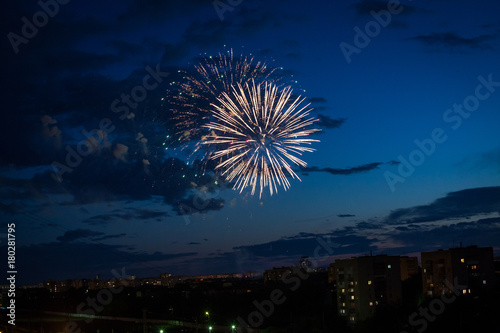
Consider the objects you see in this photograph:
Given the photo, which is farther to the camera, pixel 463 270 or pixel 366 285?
pixel 366 285

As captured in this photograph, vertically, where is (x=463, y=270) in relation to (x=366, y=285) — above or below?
above

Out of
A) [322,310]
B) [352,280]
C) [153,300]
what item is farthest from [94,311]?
[352,280]

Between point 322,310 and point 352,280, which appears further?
point 322,310

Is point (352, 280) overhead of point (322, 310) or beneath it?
overhead

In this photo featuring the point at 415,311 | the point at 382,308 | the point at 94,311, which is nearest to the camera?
the point at 415,311

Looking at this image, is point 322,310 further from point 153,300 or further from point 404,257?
point 153,300

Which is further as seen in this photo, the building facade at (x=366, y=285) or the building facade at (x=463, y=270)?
the building facade at (x=366, y=285)

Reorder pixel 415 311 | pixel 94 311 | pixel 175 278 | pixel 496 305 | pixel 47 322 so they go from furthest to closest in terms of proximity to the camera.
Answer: pixel 175 278 → pixel 94 311 → pixel 47 322 → pixel 415 311 → pixel 496 305

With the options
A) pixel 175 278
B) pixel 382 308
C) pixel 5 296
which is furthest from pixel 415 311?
pixel 175 278

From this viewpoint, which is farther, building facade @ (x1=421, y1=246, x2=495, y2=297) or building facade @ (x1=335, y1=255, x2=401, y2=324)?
building facade @ (x1=335, y1=255, x2=401, y2=324)
